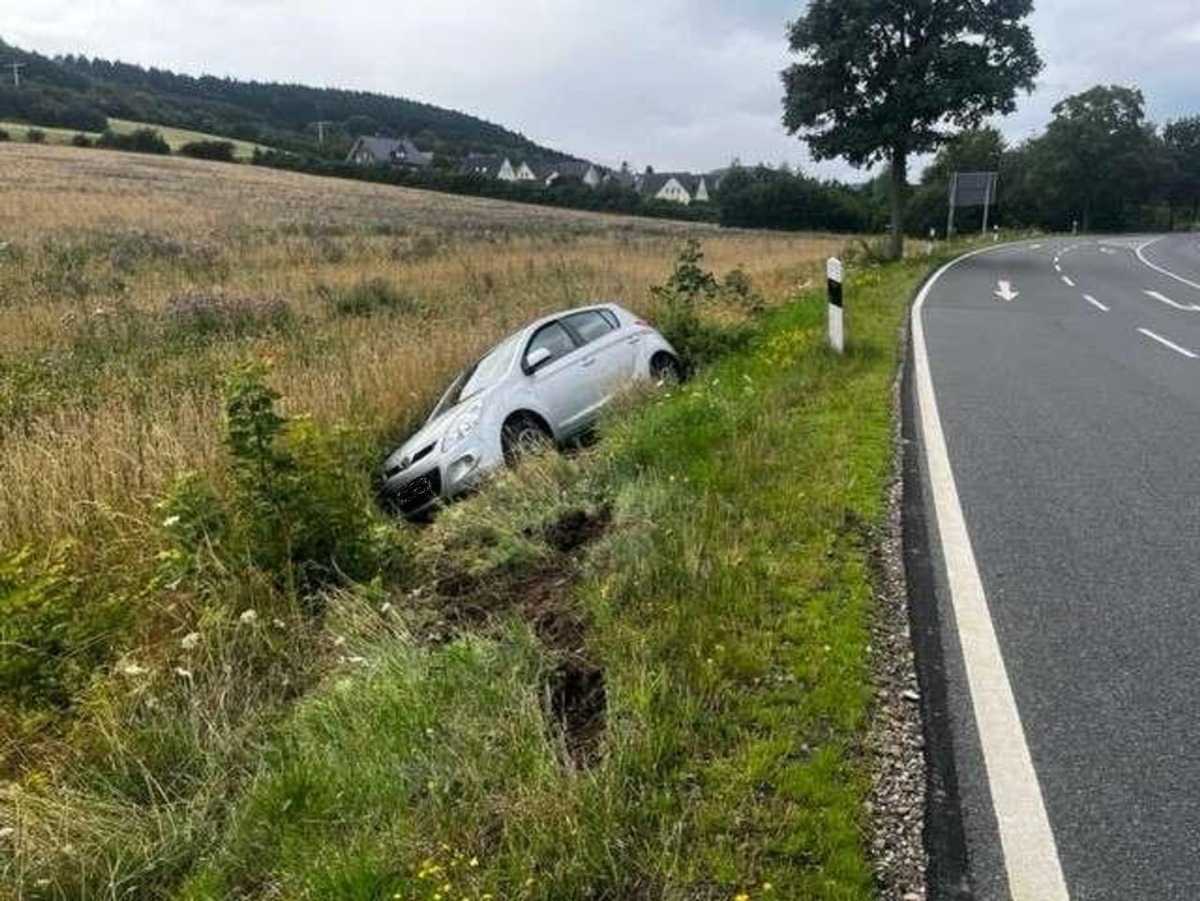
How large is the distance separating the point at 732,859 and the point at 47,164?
2229 inches

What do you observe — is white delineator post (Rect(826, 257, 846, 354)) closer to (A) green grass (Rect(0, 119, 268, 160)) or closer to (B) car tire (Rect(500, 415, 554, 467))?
(B) car tire (Rect(500, 415, 554, 467))

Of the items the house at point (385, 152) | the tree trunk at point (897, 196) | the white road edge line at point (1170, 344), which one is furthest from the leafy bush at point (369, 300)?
the house at point (385, 152)

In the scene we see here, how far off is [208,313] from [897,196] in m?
22.3

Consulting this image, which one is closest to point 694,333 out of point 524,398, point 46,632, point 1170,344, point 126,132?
point 524,398

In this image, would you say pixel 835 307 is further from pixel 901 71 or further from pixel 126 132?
pixel 126 132

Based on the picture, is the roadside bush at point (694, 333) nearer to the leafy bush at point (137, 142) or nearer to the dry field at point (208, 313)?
the dry field at point (208, 313)

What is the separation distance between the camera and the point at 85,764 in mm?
3910

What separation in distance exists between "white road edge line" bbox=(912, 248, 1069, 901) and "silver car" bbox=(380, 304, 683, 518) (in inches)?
149

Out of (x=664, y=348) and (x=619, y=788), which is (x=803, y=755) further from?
(x=664, y=348)

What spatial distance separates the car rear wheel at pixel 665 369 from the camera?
1040cm

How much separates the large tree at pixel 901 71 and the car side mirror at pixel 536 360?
21.6 m

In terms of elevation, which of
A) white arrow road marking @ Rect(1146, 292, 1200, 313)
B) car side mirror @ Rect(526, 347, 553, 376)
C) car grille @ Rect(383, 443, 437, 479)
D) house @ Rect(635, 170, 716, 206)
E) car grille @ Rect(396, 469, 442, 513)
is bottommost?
car grille @ Rect(396, 469, 442, 513)

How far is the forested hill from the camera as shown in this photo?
3561 inches

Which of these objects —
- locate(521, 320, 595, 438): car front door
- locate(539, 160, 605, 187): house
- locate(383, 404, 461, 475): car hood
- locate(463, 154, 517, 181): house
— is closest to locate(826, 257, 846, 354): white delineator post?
locate(521, 320, 595, 438): car front door
